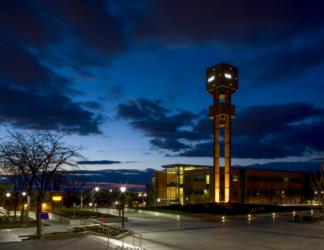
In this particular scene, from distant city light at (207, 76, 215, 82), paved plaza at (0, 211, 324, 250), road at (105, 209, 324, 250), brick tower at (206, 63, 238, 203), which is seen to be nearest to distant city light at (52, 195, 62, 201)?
brick tower at (206, 63, 238, 203)

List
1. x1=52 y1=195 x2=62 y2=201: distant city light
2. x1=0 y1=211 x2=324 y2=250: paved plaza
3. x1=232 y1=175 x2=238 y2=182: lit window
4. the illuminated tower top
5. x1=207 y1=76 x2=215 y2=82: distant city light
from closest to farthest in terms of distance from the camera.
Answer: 1. x1=0 y1=211 x2=324 y2=250: paved plaza
2. x1=52 y1=195 x2=62 y2=201: distant city light
3. the illuminated tower top
4. x1=207 y1=76 x2=215 y2=82: distant city light
5. x1=232 y1=175 x2=238 y2=182: lit window

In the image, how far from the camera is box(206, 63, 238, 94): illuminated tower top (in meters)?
64.8

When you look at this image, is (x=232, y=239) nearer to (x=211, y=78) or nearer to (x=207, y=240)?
(x=207, y=240)

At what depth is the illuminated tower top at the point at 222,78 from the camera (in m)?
64.8

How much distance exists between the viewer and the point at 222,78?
64750mm

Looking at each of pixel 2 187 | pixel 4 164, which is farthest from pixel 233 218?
pixel 2 187

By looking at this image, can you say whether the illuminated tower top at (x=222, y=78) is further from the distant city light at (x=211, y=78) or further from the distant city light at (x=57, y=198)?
the distant city light at (x=57, y=198)

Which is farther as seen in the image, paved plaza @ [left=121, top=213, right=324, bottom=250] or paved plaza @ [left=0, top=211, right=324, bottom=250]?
paved plaza @ [left=121, top=213, right=324, bottom=250]

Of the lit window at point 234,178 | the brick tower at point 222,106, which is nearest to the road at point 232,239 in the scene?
the brick tower at point 222,106

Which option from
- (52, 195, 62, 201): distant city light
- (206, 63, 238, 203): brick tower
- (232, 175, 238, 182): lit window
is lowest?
(52, 195, 62, 201): distant city light

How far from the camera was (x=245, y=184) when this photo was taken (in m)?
92.0

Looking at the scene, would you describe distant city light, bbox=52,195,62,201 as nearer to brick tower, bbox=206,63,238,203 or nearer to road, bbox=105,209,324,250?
brick tower, bbox=206,63,238,203

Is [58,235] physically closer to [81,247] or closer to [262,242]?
[81,247]

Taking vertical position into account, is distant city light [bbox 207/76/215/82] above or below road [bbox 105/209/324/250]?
above
